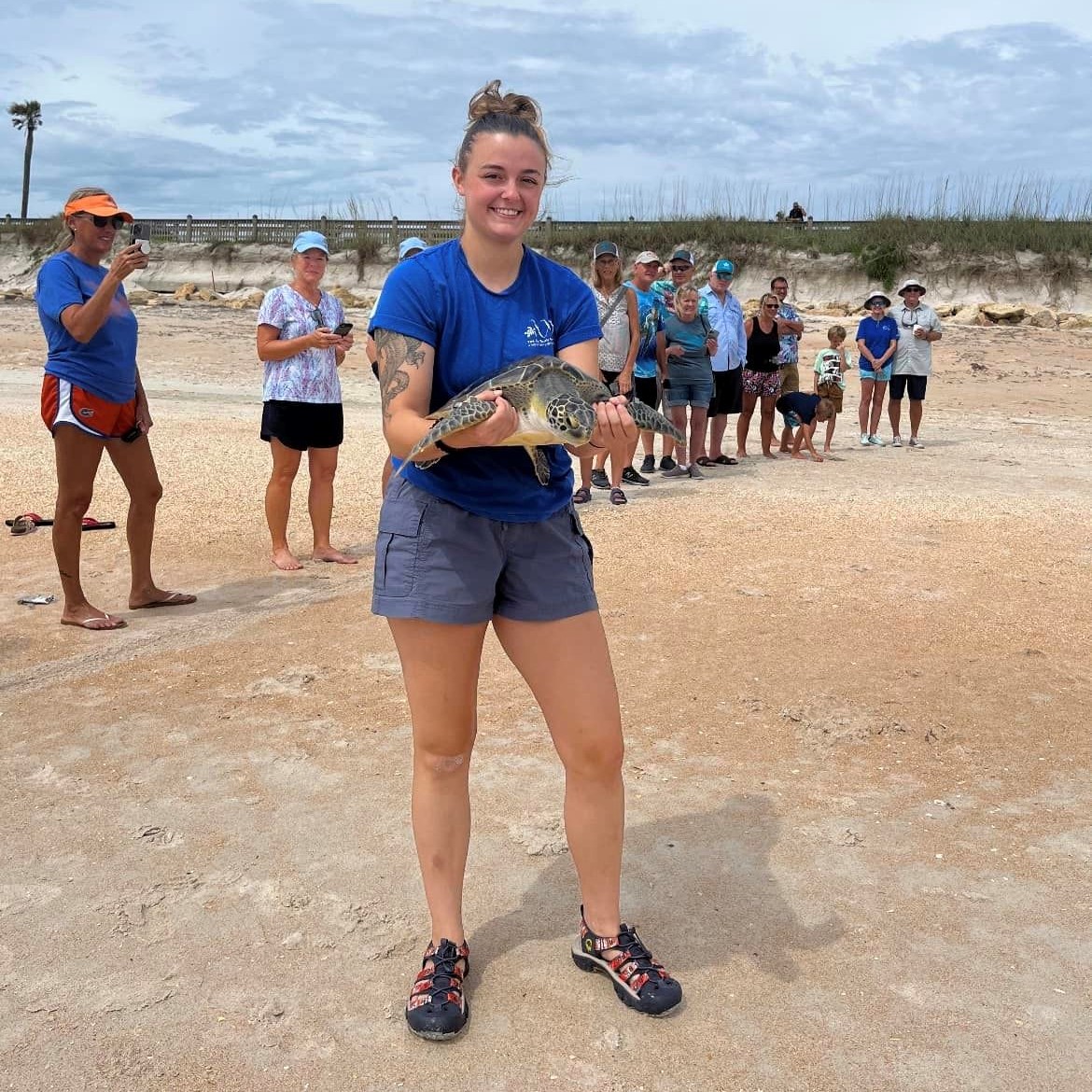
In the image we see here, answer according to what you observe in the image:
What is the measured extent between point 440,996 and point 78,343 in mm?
3798

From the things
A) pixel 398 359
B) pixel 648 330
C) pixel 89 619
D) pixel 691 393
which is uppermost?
pixel 648 330

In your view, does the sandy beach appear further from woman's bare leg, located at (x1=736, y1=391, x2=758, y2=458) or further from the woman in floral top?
woman's bare leg, located at (x1=736, y1=391, x2=758, y2=458)

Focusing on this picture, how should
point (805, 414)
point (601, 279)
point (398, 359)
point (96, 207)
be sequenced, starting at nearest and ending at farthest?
point (398, 359), point (96, 207), point (601, 279), point (805, 414)

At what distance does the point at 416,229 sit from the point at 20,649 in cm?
3018

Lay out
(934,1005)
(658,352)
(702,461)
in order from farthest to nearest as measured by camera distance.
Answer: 1. (702,461)
2. (658,352)
3. (934,1005)

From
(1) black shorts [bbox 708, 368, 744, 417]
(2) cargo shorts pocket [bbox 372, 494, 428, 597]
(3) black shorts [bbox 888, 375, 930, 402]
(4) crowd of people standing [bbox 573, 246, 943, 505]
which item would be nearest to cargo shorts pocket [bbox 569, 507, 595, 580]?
(2) cargo shorts pocket [bbox 372, 494, 428, 597]

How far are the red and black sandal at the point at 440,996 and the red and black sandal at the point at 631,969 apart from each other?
30cm

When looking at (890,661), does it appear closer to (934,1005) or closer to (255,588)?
(934,1005)

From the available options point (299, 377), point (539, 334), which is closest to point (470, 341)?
point (539, 334)

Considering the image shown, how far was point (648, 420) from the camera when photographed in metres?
2.67

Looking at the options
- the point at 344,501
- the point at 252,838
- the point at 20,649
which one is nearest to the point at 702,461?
the point at 344,501

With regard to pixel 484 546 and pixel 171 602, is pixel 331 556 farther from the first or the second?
pixel 484 546

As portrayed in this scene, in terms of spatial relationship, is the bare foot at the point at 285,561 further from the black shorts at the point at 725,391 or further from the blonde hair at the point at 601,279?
the black shorts at the point at 725,391

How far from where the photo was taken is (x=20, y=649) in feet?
17.3
